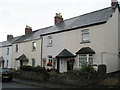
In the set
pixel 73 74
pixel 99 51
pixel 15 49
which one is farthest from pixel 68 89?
pixel 15 49

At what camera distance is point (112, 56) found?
22.4 metres

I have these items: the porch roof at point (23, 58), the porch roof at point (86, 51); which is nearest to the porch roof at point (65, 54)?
the porch roof at point (86, 51)

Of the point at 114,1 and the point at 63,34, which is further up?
the point at 114,1

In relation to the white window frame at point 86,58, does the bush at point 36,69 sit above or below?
below

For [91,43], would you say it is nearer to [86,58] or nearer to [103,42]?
A: [103,42]

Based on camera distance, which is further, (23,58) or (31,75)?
(23,58)

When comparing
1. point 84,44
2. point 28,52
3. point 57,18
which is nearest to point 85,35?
point 84,44

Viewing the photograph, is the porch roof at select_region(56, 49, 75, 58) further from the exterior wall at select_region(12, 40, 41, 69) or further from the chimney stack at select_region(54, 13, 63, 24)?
the chimney stack at select_region(54, 13, 63, 24)

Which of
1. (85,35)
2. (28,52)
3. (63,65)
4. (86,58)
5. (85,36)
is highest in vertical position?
(85,35)

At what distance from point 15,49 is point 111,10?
70.4 feet

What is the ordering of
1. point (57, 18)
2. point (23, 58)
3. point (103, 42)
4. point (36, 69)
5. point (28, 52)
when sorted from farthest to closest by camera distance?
point (23, 58), point (28, 52), point (57, 18), point (36, 69), point (103, 42)

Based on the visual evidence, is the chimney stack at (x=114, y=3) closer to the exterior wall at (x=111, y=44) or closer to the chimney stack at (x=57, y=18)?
the exterior wall at (x=111, y=44)

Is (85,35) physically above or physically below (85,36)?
above

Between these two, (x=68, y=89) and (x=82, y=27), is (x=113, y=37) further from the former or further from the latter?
(x=68, y=89)
